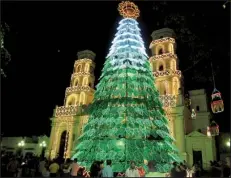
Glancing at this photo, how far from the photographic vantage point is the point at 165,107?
27078 millimetres

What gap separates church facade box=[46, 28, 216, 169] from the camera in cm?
2577

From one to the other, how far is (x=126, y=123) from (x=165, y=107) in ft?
43.6

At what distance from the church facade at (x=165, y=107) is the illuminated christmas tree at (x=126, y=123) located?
11.1 meters

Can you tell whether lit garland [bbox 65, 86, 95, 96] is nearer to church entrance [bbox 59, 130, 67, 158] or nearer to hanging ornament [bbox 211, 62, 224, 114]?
church entrance [bbox 59, 130, 67, 158]

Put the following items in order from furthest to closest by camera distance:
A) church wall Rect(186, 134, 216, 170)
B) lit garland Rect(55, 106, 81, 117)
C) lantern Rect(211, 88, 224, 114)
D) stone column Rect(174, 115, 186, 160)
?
lit garland Rect(55, 106, 81, 117)
church wall Rect(186, 134, 216, 170)
stone column Rect(174, 115, 186, 160)
lantern Rect(211, 88, 224, 114)

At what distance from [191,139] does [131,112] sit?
545 inches

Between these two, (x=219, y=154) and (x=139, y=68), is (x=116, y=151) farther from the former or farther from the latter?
(x=219, y=154)

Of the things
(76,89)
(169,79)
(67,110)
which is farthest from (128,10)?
(67,110)

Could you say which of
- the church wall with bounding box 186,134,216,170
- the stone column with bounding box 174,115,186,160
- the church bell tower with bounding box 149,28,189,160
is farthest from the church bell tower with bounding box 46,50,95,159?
the church wall with bounding box 186,134,216,170

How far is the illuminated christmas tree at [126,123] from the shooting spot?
47.0 feet

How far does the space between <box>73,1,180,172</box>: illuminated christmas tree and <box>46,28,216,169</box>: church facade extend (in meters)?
11.1

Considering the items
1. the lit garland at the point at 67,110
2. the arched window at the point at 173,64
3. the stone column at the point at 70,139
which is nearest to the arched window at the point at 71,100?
the lit garland at the point at 67,110

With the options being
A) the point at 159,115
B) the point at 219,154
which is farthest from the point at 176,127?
the point at 159,115

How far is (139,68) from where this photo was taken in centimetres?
1666
